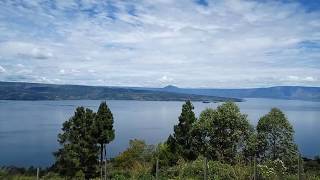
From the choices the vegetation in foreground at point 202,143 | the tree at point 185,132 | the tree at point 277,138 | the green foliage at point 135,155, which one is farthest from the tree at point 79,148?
the tree at point 277,138

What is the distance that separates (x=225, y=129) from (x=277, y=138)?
417 cm

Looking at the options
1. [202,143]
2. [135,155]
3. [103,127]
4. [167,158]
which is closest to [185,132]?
[167,158]

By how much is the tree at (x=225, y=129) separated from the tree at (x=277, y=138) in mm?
1502

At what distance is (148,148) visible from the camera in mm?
50250

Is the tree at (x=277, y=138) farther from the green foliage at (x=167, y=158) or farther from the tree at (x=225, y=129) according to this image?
the green foliage at (x=167, y=158)

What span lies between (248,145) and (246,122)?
70.5 inches

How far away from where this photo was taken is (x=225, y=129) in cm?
3089

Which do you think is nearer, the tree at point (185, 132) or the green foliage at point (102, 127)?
the tree at point (185, 132)

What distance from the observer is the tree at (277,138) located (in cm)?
3088

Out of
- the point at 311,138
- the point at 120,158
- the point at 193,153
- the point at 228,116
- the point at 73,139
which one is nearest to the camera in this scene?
the point at 228,116

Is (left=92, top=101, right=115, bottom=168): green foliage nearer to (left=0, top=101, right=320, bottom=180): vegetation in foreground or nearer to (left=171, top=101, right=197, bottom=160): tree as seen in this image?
(left=0, top=101, right=320, bottom=180): vegetation in foreground

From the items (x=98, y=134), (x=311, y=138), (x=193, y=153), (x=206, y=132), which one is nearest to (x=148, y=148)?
(x=98, y=134)

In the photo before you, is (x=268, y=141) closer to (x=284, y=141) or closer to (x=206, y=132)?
(x=284, y=141)

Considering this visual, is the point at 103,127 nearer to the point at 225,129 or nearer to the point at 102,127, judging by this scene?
the point at 102,127
